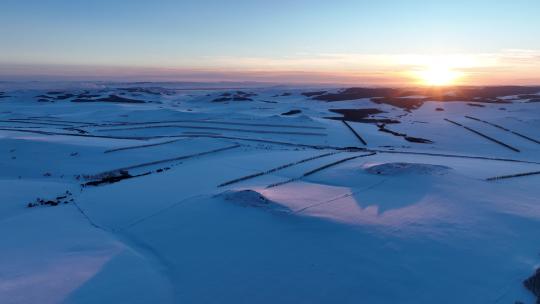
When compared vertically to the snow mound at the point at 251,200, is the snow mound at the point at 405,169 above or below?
above

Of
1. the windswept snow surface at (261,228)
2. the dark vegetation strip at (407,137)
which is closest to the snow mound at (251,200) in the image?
the windswept snow surface at (261,228)

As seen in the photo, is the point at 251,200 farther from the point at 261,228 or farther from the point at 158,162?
the point at 158,162

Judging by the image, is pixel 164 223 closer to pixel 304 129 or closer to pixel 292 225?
pixel 292 225

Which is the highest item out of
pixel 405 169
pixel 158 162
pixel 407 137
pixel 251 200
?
pixel 405 169

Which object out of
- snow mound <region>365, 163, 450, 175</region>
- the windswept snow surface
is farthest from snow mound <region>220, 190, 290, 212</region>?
snow mound <region>365, 163, 450, 175</region>

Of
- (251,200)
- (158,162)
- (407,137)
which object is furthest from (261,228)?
(407,137)

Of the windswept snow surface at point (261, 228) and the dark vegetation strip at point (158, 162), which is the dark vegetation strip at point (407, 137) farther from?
the dark vegetation strip at point (158, 162)

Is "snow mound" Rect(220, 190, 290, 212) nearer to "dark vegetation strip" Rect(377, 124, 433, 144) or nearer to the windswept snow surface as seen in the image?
the windswept snow surface
